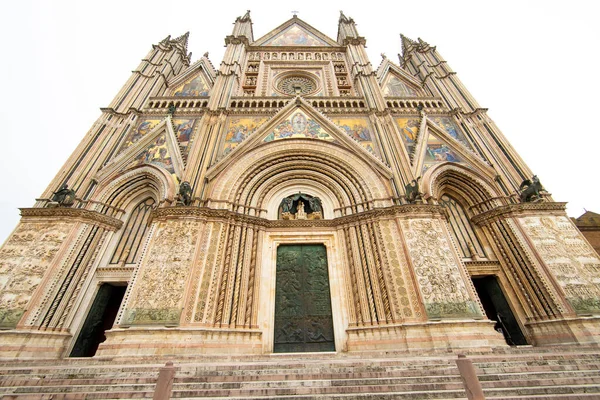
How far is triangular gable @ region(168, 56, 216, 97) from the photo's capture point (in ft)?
48.3

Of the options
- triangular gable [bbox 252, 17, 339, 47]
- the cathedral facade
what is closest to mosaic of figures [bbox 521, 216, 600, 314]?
the cathedral facade

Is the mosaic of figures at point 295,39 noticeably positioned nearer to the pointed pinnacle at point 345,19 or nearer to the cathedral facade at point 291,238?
the pointed pinnacle at point 345,19

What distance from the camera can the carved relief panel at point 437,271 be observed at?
7227 mm

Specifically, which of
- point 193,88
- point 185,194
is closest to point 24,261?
point 185,194

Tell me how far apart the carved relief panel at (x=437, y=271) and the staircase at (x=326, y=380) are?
2206 millimetres

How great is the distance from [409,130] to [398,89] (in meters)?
5.29

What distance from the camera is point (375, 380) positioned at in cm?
413

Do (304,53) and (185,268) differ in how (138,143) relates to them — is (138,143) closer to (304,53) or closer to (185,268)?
(185,268)

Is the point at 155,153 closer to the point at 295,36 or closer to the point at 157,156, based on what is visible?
the point at 157,156

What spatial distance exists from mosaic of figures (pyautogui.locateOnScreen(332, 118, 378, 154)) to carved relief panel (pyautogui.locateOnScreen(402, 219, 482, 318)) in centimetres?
421

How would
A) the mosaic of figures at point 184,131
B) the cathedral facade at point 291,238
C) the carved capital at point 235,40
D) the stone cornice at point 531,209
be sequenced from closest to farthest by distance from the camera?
the cathedral facade at point 291,238 → the stone cornice at point 531,209 → the mosaic of figures at point 184,131 → the carved capital at point 235,40

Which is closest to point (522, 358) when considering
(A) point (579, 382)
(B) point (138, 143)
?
(A) point (579, 382)

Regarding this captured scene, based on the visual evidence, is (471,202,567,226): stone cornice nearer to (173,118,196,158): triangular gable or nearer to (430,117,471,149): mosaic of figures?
(430,117,471,149): mosaic of figures

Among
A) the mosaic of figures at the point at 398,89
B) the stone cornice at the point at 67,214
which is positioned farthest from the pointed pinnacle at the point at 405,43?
the stone cornice at the point at 67,214
